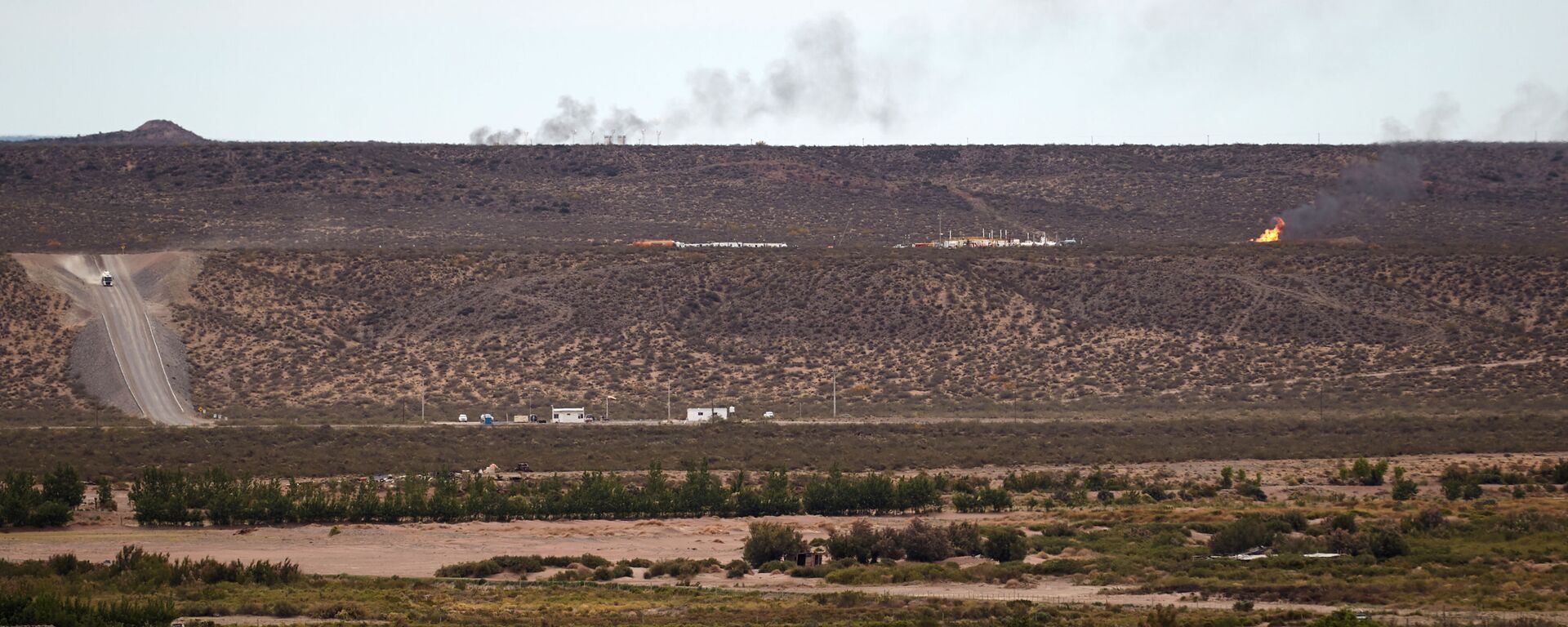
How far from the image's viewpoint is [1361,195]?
11762 cm

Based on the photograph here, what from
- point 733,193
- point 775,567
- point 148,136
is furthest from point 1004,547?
point 148,136

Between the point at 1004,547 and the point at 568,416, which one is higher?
the point at 568,416

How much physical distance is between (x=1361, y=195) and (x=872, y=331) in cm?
4555

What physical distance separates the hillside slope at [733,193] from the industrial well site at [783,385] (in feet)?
1.72

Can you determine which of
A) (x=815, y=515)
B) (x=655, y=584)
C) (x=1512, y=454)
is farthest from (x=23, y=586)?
(x=1512, y=454)

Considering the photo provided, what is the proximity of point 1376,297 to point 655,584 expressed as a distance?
215ft

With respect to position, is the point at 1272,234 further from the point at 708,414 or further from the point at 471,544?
the point at 471,544

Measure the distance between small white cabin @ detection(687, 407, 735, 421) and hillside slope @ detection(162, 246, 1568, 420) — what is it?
4.17 m

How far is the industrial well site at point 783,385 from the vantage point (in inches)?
1407

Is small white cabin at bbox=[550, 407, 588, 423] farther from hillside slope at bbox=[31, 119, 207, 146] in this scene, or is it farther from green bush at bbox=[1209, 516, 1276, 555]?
hillside slope at bbox=[31, 119, 207, 146]

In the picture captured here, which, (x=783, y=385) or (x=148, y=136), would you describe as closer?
(x=783, y=385)

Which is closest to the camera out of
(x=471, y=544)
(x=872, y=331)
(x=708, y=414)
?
(x=471, y=544)

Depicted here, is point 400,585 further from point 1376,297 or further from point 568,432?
point 1376,297

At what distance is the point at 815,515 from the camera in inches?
1884
